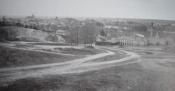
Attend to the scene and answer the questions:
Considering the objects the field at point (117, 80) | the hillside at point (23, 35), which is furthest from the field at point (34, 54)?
the field at point (117, 80)

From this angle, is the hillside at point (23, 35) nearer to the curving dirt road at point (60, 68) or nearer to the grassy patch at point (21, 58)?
the grassy patch at point (21, 58)

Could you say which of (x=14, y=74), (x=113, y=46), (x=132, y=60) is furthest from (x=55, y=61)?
(x=132, y=60)

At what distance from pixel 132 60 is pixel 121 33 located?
4.40 ft

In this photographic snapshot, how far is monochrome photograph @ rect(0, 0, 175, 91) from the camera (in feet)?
16.2

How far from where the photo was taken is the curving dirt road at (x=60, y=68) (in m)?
4.84

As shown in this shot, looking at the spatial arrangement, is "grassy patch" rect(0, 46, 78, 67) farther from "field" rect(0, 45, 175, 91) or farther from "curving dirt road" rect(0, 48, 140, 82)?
"field" rect(0, 45, 175, 91)

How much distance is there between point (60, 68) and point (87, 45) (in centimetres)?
148

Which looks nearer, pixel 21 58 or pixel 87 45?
pixel 21 58

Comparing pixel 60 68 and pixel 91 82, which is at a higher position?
pixel 60 68

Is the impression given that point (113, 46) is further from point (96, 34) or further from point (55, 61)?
point (55, 61)

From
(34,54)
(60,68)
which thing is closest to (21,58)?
(34,54)

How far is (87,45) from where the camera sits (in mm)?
6074

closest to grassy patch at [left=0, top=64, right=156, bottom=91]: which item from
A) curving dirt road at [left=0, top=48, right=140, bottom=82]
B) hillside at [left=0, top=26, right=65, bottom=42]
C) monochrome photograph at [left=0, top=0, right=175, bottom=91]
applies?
monochrome photograph at [left=0, top=0, right=175, bottom=91]

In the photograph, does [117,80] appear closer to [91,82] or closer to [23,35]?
[91,82]
